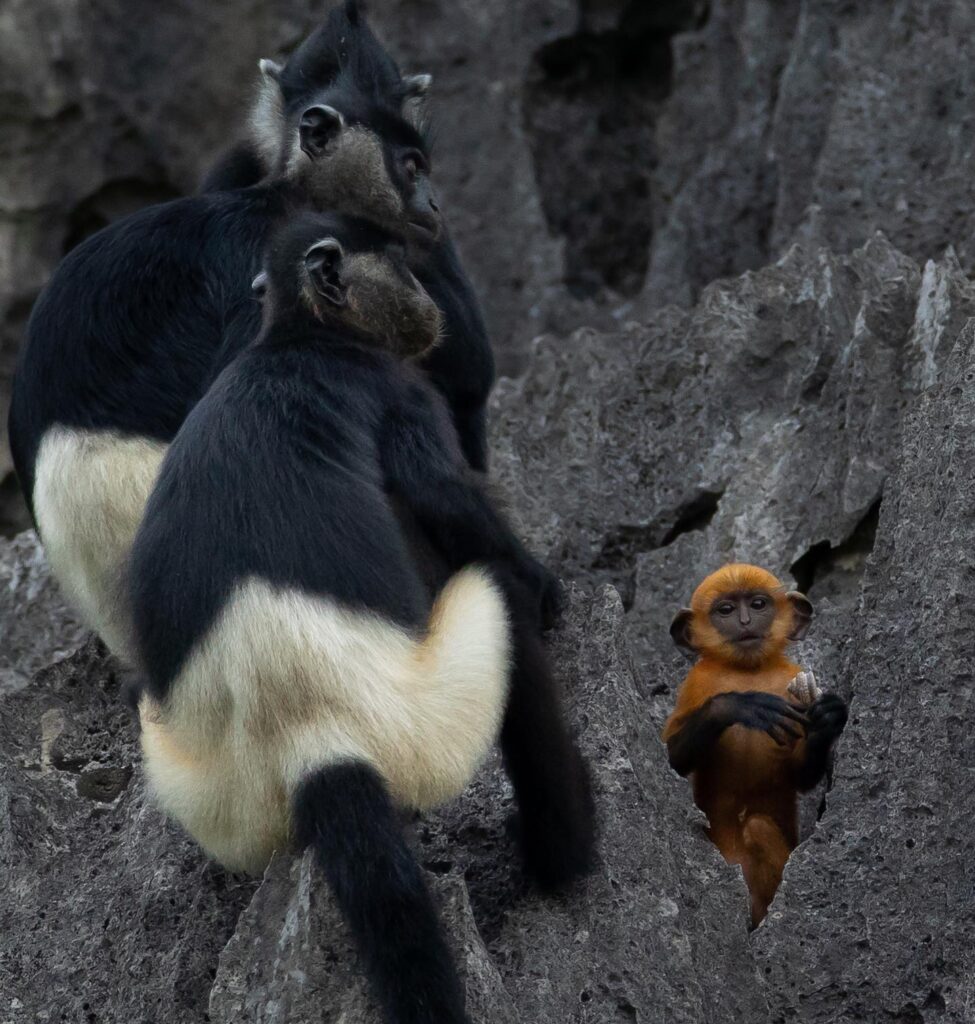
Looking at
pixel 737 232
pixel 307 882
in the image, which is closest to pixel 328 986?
pixel 307 882

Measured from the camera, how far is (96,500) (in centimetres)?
470

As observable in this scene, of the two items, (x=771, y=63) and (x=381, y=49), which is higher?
(x=381, y=49)

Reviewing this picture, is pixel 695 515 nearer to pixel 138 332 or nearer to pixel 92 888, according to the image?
pixel 138 332

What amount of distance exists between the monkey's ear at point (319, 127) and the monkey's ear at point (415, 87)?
12.1 inches

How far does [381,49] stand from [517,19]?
4.31 m

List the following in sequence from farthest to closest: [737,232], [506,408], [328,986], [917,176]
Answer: [737,232]
[917,176]
[506,408]
[328,986]

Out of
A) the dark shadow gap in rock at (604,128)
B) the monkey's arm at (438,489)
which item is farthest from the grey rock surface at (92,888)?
the dark shadow gap in rock at (604,128)

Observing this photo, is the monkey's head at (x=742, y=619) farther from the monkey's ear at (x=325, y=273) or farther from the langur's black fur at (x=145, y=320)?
the langur's black fur at (x=145, y=320)

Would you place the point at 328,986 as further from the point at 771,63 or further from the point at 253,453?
the point at 771,63

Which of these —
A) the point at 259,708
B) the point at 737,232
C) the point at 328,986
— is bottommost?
the point at 737,232

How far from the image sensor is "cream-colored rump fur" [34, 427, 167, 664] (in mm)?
4711

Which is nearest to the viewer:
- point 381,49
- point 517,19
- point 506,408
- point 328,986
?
point 328,986

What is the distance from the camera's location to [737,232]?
27.9 feet

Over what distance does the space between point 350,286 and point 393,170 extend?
4.41 feet
